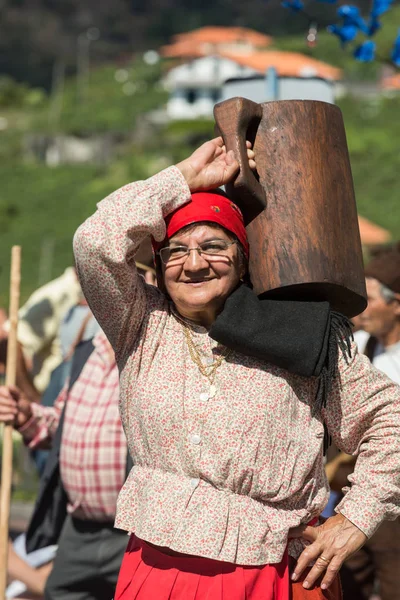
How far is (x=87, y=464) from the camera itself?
4570 millimetres

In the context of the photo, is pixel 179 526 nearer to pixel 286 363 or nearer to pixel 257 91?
pixel 286 363

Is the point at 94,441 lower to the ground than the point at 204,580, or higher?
higher

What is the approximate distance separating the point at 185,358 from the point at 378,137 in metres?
44.5

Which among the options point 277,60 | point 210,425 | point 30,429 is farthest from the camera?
point 277,60

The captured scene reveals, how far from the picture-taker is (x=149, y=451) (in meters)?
3.21

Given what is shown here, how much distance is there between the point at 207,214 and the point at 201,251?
11cm

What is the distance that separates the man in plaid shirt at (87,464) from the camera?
455 centimetres

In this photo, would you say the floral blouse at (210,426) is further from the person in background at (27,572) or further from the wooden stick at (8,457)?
the person in background at (27,572)

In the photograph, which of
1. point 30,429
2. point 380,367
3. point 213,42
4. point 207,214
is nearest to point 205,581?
point 207,214

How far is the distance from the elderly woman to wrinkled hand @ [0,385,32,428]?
4.55 feet

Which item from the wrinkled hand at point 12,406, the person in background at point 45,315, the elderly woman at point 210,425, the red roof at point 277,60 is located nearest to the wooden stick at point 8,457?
the wrinkled hand at point 12,406

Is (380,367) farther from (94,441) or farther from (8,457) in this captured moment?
(8,457)

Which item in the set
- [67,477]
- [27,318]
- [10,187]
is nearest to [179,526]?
[67,477]

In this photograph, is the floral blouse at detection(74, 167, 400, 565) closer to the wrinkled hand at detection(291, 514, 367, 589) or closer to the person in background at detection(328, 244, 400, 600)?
the wrinkled hand at detection(291, 514, 367, 589)
